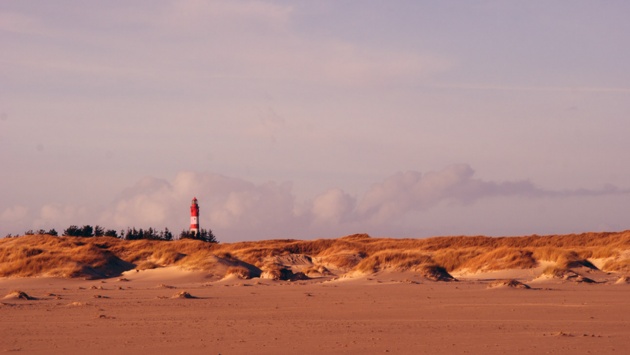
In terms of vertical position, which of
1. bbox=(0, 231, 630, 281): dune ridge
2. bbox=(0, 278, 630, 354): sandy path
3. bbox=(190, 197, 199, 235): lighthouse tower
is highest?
bbox=(190, 197, 199, 235): lighthouse tower

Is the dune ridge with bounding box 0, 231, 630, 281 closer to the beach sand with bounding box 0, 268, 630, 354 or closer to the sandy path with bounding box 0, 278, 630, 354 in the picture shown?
the beach sand with bounding box 0, 268, 630, 354

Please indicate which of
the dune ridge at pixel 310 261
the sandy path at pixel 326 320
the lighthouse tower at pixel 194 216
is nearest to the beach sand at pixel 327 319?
the sandy path at pixel 326 320

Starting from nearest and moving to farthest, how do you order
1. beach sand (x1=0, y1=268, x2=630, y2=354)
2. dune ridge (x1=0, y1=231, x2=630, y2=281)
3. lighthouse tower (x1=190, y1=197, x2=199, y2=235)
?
beach sand (x1=0, y1=268, x2=630, y2=354) → dune ridge (x1=0, y1=231, x2=630, y2=281) → lighthouse tower (x1=190, y1=197, x2=199, y2=235)

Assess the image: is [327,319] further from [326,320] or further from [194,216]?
[194,216]

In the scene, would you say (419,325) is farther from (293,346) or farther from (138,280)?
(138,280)

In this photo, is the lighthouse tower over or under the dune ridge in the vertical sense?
over

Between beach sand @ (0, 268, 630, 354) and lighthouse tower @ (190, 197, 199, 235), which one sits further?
lighthouse tower @ (190, 197, 199, 235)

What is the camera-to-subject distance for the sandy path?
12.6 meters

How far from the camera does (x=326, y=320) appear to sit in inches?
635

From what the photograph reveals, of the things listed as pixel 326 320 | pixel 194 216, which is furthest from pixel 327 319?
pixel 194 216

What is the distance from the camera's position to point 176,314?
1725 centimetres

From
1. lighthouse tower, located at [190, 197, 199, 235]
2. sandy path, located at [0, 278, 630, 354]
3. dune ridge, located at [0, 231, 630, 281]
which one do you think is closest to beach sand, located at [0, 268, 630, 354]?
sandy path, located at [0, 278, 630, 354]

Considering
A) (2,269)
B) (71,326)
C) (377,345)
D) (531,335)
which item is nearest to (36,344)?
(71,326)

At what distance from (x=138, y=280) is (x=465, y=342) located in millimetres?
Answer: 19808
